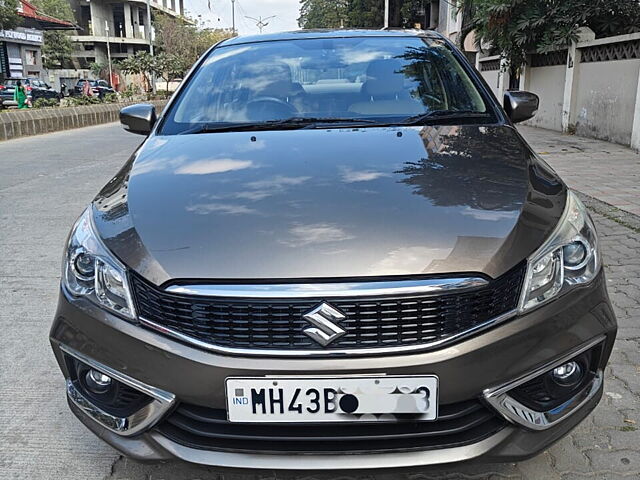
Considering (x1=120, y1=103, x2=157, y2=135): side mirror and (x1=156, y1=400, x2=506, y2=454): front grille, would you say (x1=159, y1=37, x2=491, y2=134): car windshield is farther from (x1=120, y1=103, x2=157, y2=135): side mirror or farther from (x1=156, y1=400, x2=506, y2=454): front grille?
(x1=156, y1=400, x2=506, y2=454): front grille

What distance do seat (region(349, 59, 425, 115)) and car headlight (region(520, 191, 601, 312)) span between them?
1.08m

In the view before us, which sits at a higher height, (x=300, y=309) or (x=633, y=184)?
(x=300, y=309)

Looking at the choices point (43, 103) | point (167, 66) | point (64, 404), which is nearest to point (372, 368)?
point (64, 404)

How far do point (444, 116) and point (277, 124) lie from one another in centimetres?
73

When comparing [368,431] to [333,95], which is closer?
[368,431]

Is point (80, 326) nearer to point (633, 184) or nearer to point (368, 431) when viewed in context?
point (368, 431)

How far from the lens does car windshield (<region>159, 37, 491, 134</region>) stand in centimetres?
284

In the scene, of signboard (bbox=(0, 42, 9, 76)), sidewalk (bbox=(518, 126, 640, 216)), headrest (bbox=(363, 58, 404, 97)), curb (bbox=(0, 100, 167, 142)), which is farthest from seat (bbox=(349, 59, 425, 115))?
signboard (bbox=(0, 42, 9, 76))

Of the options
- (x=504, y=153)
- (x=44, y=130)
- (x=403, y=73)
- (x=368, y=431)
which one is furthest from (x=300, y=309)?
(x=44, y=130)

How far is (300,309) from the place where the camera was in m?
1.64

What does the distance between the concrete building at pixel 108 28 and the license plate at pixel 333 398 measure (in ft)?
218

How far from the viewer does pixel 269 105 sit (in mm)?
2912

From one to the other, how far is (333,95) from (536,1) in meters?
11.2

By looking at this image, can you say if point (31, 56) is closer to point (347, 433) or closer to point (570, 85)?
point (570, 85)
